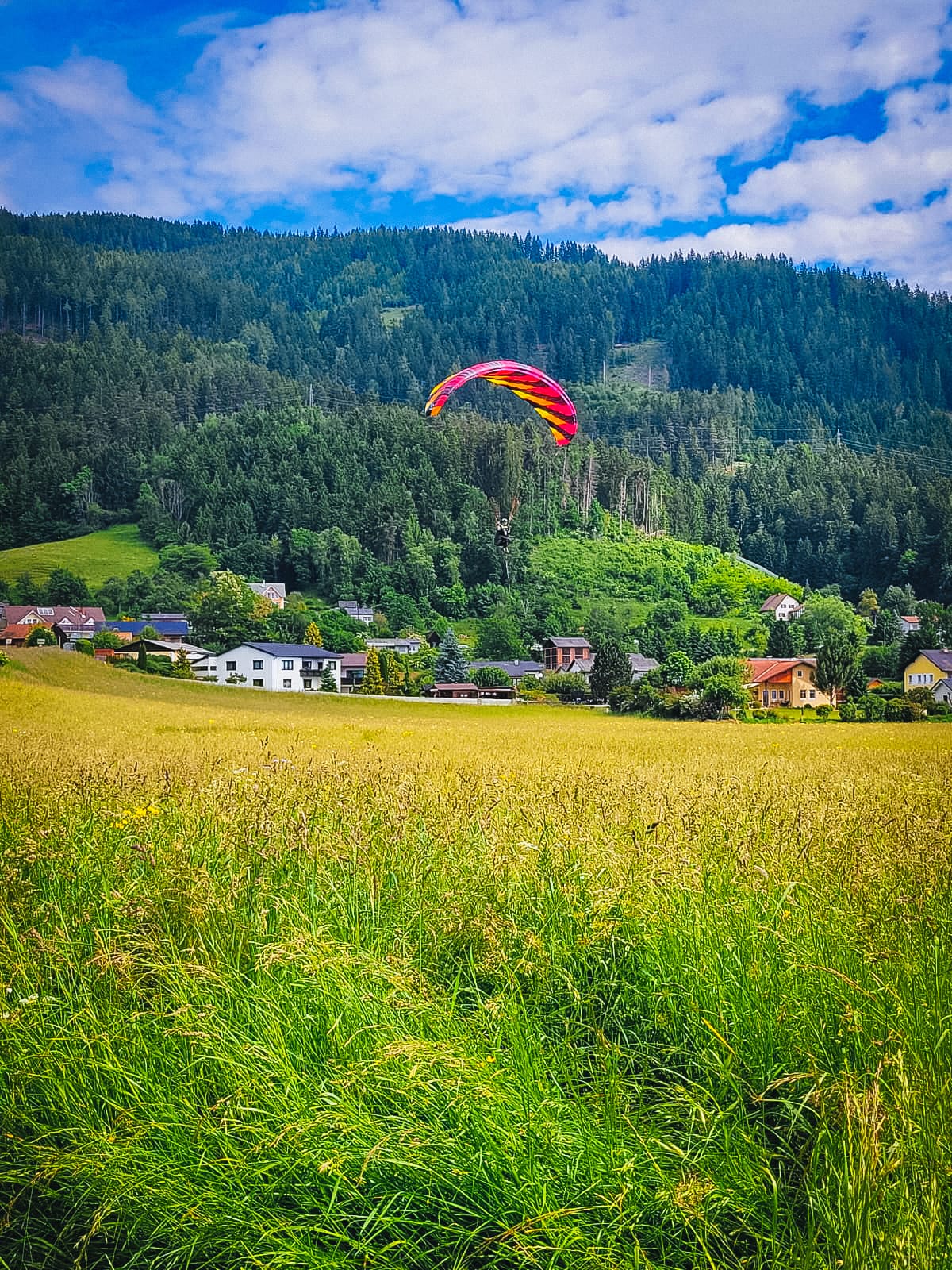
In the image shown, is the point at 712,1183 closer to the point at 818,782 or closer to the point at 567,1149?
the point at 567,1149

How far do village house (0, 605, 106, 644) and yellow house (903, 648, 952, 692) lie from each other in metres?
73.3

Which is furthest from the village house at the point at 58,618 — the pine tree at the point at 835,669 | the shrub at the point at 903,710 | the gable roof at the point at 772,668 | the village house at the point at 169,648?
the shrub at the point at 903,710

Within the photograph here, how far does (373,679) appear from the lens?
228 ft

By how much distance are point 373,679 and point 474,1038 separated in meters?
66.8

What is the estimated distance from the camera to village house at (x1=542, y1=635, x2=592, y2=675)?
303 ft

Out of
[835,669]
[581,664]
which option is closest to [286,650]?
[581,664]

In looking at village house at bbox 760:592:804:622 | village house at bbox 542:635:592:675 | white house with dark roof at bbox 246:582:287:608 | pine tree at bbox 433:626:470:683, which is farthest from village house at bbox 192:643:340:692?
village house at bbox 760:592:804:622

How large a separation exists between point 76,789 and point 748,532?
16259 cm

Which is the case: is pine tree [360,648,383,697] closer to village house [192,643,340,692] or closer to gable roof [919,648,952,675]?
village house [192,643,340,692]

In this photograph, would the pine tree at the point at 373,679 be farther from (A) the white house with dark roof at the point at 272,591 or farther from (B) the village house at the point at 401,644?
(A) the white house with dark roof at the point at 272,591

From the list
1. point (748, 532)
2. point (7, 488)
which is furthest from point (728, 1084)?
point (748, 532)

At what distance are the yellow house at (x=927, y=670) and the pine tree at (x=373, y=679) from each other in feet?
122

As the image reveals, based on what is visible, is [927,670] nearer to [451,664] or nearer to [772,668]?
[772,668]

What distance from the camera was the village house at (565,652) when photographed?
9244cm
